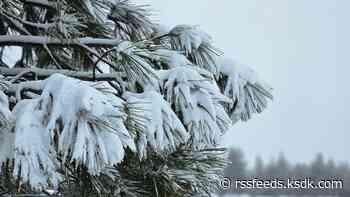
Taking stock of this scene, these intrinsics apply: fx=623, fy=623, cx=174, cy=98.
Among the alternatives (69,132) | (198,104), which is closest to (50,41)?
(198,104)

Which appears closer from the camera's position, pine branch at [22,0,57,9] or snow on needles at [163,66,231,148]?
snow on needles at [163,66,231,148]

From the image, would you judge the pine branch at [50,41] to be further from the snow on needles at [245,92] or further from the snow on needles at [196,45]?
the snow on needles at [245,92]

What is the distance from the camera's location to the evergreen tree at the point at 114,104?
3.03 feet

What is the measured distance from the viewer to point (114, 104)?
0.93 metres

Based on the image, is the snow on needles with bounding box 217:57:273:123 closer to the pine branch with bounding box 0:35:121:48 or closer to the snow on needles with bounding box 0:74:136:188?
the pine branch with bounding box 0:35:121:48

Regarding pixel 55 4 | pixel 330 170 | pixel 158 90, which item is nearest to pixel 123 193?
pixel 158 90

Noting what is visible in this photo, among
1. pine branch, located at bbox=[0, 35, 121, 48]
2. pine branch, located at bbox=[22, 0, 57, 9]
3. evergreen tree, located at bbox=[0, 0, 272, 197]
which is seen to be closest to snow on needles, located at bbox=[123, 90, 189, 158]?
evergreen tree, located at bbox=[0, 0, 272, 197]

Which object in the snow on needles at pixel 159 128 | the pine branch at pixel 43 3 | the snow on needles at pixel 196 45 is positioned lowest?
the snow on needles at pixel 159 128

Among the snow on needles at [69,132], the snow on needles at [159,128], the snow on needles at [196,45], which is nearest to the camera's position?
the snow on needles at [69,132]

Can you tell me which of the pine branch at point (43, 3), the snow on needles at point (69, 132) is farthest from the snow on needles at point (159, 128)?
the pine branch at point (43, 3)

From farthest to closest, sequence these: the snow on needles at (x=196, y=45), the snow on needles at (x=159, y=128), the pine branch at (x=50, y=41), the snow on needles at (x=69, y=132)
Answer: the snow on needles at (x=196, y=45), the pine branch at (x=50, y=41), the snow on needles at (x=159, y=128), the snow on needles at (x=69, y=132)

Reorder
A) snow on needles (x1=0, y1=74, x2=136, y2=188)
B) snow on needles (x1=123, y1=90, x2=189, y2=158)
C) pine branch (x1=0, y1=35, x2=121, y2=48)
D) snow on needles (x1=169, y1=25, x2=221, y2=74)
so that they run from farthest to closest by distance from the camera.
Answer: snow on needles (x1=169, y1=25, x2=221, y2=74), pine branch (x1=0, y1=35, x2=121, y2=48), snow on needles (x1=123, y1=90, x2=189, y2=158), snow on needles (x1=0, y1=74, x2=136, y2=188)

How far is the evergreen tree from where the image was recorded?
0.92m

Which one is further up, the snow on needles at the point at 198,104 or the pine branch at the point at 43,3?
the pine branch at the point at 43,3
